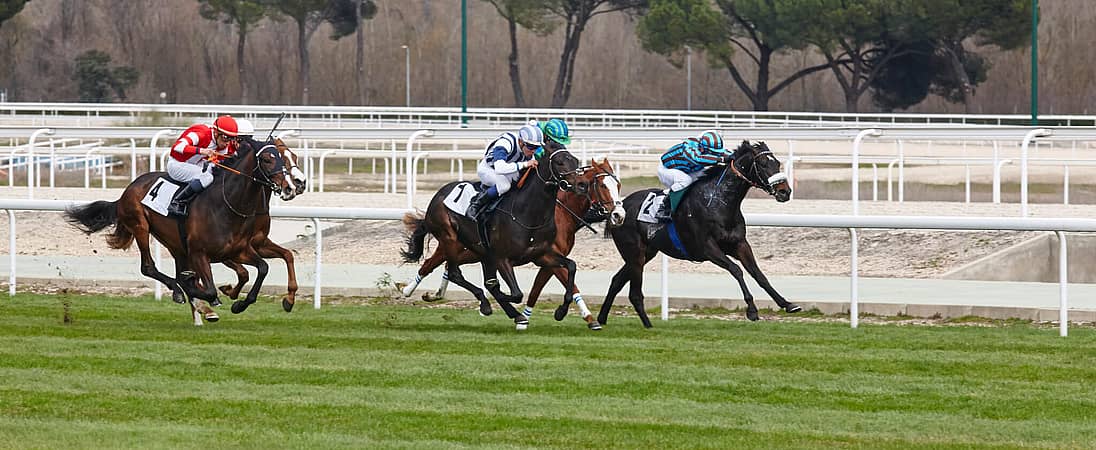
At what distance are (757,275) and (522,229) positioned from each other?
1271 mm

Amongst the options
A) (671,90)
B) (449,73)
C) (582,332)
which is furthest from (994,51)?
(582,332)

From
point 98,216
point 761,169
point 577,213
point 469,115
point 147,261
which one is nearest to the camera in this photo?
point 761,169

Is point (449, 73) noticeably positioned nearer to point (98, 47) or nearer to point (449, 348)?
point (98, 47)

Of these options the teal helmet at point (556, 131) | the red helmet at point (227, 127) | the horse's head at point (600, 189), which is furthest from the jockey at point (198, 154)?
the horse's head at point (600, 189)

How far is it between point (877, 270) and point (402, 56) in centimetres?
3675

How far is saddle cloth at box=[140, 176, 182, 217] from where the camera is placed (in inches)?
373

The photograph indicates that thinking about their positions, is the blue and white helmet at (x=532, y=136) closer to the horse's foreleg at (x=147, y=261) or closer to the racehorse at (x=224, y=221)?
the racehorse at (x=224, y=221)

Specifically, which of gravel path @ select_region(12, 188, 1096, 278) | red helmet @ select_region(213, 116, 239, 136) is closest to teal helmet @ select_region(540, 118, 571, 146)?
red helmet @ select_region(213, 116, 239, 136)

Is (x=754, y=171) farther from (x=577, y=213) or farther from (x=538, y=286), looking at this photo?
(x=538, y=286)

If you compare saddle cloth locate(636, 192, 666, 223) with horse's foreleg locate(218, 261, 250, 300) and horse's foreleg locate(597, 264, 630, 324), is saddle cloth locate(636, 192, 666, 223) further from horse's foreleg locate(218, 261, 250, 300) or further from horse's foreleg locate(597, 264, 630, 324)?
horse's foreleg locate(218, 261, 250, 300)

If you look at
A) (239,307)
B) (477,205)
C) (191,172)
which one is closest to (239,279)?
(239,307)

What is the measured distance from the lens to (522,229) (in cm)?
916

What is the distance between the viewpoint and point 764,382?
23.0 ft

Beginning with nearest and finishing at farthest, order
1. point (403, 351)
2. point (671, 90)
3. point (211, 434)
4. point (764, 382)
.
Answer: point (211, 434)
point (764, 382)
point (403, 351)
point (671, 90)
